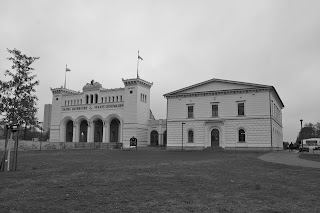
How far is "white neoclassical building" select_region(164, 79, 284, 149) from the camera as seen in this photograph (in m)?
46.3

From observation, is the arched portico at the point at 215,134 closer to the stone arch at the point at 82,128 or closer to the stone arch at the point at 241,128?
the stone arch at the point at 241,128

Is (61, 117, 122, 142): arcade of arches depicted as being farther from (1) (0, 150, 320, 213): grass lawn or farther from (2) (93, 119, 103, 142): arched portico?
(1) (0, 150, 320, 213): grass lawn

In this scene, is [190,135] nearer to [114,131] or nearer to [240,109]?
[240,109]

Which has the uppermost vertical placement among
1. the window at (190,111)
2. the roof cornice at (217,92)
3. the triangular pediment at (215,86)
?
the triangular pediment at (215,86)

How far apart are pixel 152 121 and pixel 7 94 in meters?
48.1

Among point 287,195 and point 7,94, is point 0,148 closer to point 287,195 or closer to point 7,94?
point 7,94

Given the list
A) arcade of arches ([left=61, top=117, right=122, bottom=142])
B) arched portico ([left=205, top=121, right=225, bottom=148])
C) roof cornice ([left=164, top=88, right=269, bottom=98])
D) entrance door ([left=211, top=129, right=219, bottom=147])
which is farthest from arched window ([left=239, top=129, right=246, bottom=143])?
arcade of arches ([left=61, top=117, right=122, bottom=142])

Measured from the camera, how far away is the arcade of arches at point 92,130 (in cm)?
6569

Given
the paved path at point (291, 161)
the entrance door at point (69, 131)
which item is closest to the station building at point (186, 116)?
the entrance door at point (69, 131)

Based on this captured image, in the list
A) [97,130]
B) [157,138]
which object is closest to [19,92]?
[157,138]

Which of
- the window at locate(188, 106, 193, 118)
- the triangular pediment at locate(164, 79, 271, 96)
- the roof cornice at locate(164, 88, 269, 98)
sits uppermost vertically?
the triangular pediment at locate(164, 79, 271, 96)

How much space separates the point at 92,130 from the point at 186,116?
25.2m

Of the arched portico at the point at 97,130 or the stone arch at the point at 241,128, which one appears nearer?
the stone arch at the point at 241,128

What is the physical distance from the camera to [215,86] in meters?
49.9
